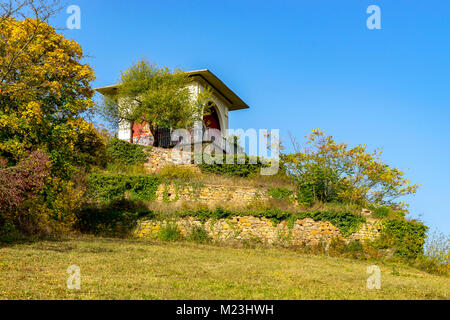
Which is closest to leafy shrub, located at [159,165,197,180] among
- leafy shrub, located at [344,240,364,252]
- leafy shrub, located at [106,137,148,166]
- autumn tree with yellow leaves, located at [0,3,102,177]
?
leafy shrub, located at [106,137,148,166]

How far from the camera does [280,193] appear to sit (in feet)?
78.9

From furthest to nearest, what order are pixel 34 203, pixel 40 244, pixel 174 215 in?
pixel 174 215 < pixel 34 203 < pixel 40 244

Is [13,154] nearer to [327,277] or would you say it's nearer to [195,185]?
[195,185]

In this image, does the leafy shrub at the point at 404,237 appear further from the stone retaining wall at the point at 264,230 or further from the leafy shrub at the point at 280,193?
the leafy shrub at the point at 280,193

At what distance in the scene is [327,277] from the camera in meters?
11.5

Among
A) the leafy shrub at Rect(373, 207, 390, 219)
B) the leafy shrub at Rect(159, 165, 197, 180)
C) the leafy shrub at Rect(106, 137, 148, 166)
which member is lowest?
the leafy shrub at Rect(373, 207, 390, 219)

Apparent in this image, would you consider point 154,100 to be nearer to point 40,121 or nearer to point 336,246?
point 40,121

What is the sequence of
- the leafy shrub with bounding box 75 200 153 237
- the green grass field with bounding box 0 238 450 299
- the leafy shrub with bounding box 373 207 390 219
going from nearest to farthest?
the green grass field with bounding box 0 238 450 299 → the leafy shrub with bounding box 373 207 390 219 → the leafy shrub with bounding box 75 200 153 237

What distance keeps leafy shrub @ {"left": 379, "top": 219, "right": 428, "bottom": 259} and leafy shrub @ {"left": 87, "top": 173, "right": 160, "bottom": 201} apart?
12313 mm

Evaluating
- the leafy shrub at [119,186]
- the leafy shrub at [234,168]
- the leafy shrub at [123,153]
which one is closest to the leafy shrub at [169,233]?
the leafy shrub at [119,186]

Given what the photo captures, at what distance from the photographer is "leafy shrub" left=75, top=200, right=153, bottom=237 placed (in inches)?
805

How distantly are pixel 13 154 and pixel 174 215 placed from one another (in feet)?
26.0

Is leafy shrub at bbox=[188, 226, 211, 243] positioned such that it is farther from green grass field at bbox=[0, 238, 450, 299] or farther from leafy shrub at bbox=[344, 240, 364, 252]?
leafy shrub at bbox=[344, 240, 364, 252]
